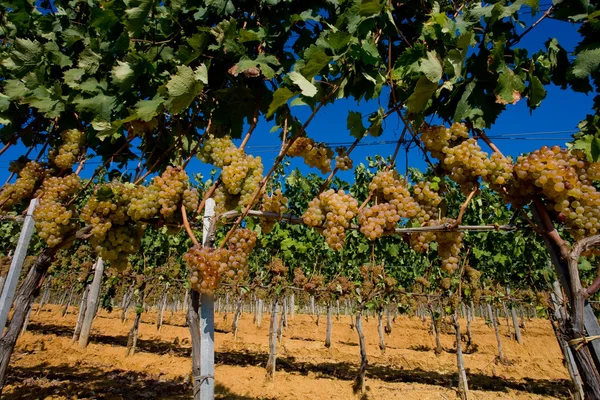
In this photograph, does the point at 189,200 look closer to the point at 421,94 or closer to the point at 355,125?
the point at 355,125

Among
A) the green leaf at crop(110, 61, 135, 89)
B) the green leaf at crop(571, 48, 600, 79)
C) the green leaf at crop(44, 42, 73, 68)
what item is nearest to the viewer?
the green leaf at crop(571, 48, 600, 79)

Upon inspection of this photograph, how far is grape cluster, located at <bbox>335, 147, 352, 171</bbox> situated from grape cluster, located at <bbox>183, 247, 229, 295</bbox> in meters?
0.94

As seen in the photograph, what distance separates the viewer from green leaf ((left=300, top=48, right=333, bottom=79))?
1.85 meters

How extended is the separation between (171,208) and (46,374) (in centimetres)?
938

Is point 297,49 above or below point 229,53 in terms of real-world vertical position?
above

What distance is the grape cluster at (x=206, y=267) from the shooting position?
79.7 inches

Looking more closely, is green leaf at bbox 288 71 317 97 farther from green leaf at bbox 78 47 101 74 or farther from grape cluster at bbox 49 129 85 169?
grape cluster at bbox 49 129 85 169

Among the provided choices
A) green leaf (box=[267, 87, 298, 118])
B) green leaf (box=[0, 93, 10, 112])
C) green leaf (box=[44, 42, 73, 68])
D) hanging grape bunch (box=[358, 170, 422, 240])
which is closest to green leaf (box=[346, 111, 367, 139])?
hanging grape bunch (box=[358, 170, 422, 240])

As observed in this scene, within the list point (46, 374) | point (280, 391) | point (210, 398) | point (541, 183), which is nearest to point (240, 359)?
point (280, 391)

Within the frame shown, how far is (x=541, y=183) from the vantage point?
185 centimetres

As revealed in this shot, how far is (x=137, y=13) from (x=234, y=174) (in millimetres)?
1270

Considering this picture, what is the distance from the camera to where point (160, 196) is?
2.35m

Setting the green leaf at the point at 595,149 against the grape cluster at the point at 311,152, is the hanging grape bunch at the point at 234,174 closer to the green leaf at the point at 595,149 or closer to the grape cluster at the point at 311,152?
the grape cluster at the point at 311,152

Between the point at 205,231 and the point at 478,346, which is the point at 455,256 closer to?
the point at 205,231
